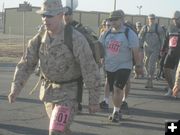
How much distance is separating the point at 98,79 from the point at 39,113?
15.4 ft

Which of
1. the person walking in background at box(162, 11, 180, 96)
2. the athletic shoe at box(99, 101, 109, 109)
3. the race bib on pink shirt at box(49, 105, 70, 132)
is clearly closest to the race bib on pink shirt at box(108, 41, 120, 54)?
the athletic shoe at box(99, 101, 109, 109)

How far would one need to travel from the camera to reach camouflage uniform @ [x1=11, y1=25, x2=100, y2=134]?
6.02 metres

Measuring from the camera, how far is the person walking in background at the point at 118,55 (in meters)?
9.66

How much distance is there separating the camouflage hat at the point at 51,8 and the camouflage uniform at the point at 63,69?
0.26 meters

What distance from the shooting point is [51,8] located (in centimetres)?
595

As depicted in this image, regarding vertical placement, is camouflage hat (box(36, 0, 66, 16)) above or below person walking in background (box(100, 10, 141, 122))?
above

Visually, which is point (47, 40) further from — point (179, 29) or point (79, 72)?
point (179, 29)

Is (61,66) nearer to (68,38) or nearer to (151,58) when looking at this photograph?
(68,38)

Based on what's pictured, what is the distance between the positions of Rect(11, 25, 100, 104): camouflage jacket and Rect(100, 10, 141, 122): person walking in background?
3.53 meters

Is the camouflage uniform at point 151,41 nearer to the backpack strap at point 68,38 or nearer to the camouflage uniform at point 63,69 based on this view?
the camouflage uniform at point 63,69

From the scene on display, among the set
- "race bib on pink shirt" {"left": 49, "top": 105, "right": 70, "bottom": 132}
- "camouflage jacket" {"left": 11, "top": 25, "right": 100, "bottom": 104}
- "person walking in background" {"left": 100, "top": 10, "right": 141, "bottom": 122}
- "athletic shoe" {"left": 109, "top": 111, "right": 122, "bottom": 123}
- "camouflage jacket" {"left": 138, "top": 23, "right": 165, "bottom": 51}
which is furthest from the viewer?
"camouflage jacket" {"left": 138, "top": 23, "right": 165, "bottom": 51}

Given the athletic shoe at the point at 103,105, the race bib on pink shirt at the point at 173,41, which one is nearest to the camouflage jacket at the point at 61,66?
the athletic shoe at the point at 103,105

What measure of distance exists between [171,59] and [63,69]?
24.4 feet

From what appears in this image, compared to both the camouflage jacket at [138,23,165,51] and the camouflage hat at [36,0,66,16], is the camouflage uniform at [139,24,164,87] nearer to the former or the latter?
the camouflage jacket at [138,23,165,51]
